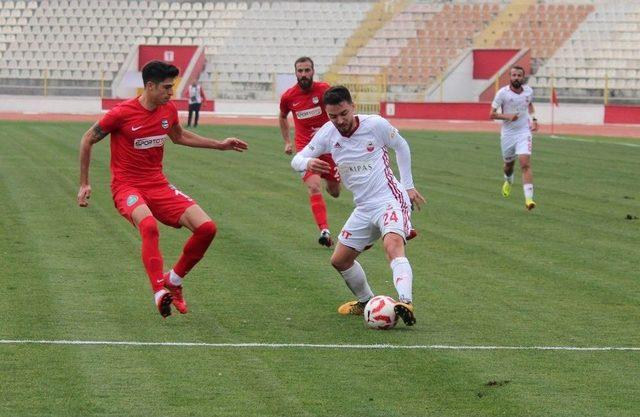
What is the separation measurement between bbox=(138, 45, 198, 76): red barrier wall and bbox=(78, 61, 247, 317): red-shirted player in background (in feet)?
175

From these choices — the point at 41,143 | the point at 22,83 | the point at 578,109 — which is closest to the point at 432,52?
the point at 578,109

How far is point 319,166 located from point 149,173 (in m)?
1.61

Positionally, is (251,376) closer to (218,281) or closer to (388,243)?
(388,243)

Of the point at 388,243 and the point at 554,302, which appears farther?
the point at 554,302

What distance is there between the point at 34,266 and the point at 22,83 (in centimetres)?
5250

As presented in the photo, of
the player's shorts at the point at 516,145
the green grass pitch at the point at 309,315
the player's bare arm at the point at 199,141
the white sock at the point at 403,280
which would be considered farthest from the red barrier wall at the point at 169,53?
the white sock at the point at 403,280

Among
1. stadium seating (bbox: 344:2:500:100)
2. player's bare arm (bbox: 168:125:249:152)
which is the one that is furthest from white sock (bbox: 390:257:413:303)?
stadium seating (bbox: 344:2:500:100)

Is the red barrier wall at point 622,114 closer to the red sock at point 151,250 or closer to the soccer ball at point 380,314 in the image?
the soccer ball at point 380,314

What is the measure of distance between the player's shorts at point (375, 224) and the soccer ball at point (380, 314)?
0.58 metres

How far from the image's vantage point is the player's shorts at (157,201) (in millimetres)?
Result: 10609

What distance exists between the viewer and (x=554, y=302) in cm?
1143

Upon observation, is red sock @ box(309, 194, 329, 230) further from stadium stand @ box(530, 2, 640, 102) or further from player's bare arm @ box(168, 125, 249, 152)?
stadium stand @ box(530, 2, 640, 102)

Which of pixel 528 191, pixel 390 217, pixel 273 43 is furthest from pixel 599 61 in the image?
pixel 390 217

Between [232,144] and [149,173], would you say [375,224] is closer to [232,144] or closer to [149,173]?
[232,144]
